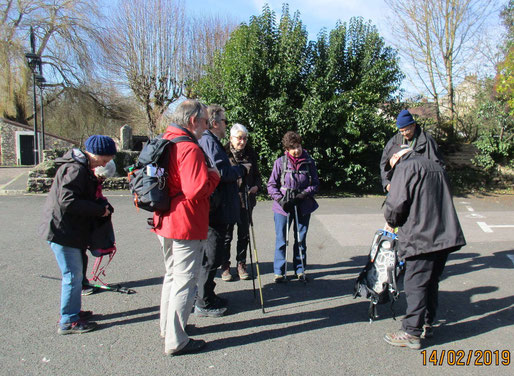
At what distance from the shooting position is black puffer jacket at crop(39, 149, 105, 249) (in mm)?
3170

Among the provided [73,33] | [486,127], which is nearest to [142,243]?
[486,127]

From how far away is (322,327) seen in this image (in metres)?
3.46

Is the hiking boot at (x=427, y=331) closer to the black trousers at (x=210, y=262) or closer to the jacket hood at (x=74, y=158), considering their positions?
the black trousers at (x=210, y=262)

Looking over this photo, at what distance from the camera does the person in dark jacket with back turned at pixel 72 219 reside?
318 centimetres

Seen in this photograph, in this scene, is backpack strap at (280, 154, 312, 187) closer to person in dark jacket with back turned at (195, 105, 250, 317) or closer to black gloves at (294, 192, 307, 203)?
black gloves at (294, 192, 307, 203)

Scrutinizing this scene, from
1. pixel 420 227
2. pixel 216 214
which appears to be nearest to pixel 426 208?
pixel 420 227

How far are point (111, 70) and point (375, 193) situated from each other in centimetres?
1662

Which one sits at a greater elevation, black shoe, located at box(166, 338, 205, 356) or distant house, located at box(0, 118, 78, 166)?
distant house, located at box(0, 118, 78, 166)

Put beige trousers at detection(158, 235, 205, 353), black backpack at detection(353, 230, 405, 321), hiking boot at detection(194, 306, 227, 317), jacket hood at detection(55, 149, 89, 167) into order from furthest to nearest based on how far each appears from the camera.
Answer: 1. hiking boot at detection(194, 306, 227, 317)
2. black backpack at detection(353, 230, 405, 321)
3. jacket hood at detection(55, 149, 89, 167)
4. beige trousers at detection(158, 235, 205, 353)

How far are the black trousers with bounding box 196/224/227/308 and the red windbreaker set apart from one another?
0.59 meters

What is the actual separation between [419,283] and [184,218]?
6.41ft

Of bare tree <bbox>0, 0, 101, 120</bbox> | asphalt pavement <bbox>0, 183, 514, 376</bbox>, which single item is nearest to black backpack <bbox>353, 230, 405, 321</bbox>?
asphalt pavement <bbox>0, 183, 514, 376</bbox>

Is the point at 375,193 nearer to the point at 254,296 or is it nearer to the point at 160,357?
the point at 254,296
